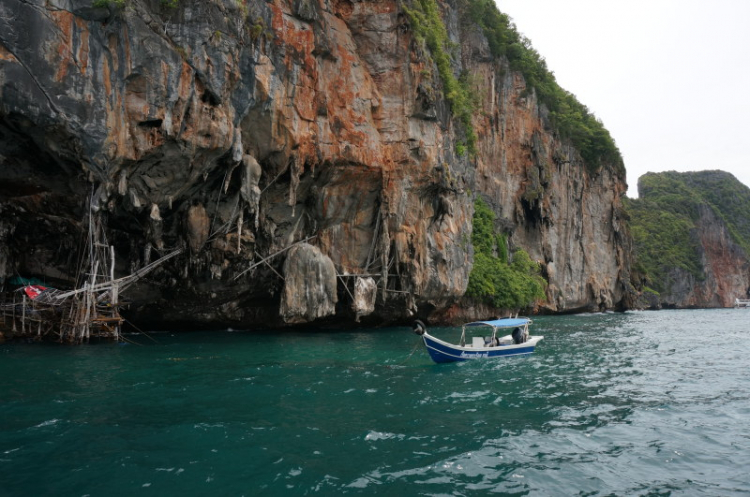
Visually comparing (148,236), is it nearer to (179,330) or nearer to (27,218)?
(27,218)

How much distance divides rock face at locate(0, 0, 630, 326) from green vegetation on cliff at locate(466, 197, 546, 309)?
3.23 m

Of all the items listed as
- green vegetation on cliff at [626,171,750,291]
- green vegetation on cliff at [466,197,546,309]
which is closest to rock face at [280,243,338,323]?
green vegetation on cliff at [466,197,546,309]

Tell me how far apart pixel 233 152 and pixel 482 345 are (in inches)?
537

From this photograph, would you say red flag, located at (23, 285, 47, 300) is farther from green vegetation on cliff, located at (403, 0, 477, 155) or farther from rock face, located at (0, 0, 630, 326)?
green vegetation on cliff, located at (403, 0, 477, 155)

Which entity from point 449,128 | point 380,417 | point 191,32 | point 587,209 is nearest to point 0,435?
point 380,417

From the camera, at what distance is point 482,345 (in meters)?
20.1

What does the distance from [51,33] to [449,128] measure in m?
A: 23.4

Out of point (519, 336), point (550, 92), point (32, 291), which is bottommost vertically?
point (519, 336)

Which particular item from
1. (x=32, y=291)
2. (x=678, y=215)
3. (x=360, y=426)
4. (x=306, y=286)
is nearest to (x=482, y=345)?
(x=306, y=286)

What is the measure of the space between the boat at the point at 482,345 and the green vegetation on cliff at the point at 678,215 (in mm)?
55068

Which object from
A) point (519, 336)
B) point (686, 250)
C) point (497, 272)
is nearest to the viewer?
point (519, 336)

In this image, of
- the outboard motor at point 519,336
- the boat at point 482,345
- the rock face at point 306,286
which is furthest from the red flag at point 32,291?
the outboard motor at point 519,336

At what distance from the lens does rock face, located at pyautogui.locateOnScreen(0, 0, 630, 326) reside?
57.4 feet

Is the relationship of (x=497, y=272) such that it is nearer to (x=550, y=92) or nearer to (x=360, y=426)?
(x=550, y=92)
